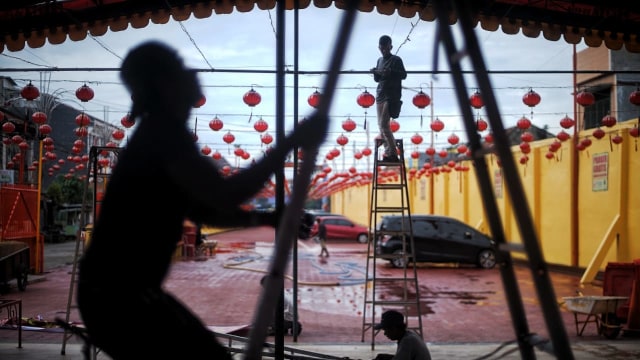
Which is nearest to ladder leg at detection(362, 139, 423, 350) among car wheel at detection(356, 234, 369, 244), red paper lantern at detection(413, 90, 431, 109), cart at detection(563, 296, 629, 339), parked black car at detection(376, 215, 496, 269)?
red paper lantern at detection(413, 90, 431, 109)

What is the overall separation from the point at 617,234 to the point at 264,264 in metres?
12.0

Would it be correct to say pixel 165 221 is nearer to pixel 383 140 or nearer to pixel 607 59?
pixel 383 140

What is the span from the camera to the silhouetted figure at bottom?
6.03 feet

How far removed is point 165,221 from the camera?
75.8 inches

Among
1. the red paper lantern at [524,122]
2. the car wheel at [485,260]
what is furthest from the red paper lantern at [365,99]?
the car wheel at [485,260]

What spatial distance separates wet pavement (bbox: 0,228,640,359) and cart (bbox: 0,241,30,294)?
1.11 feet

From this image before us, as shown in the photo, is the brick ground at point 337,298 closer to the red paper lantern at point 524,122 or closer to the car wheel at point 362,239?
the red paper lantern at point 524,122

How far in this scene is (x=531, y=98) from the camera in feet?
37.1

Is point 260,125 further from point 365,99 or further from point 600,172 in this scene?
point 600,172

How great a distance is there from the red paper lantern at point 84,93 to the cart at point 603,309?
30.6 ft

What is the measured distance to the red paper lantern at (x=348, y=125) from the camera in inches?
535

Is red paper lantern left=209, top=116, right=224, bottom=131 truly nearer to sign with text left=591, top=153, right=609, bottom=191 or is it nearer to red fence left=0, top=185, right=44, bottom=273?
red fence left=0, top=185, right=44, bottom=273

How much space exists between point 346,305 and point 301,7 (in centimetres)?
774

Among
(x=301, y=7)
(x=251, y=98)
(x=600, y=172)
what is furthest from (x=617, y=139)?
(x=301, y=7)
